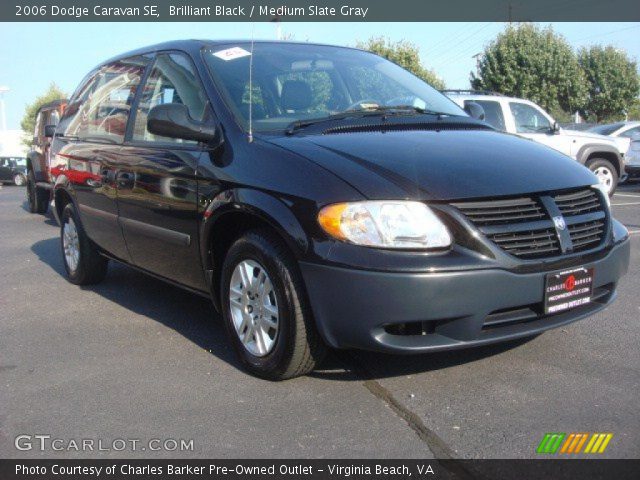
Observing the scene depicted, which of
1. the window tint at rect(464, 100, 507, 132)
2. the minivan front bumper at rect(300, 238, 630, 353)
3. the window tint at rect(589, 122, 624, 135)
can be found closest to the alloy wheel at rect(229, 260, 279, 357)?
the minivan front bumper at rect(300, 238, 630, 353)

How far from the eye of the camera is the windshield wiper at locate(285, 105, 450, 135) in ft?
12.1

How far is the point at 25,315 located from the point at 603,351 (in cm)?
390

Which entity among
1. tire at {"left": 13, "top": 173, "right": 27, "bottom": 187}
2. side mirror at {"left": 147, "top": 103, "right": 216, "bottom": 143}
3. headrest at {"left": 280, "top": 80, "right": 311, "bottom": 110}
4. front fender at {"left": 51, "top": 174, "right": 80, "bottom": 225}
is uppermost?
headrest at {"left": 280, "top": 80, "right": 311, "bottom": 110}

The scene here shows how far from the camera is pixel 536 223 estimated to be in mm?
3109

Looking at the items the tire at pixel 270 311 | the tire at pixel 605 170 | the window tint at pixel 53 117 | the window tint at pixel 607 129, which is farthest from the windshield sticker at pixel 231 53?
the window tint at pixel 607 129

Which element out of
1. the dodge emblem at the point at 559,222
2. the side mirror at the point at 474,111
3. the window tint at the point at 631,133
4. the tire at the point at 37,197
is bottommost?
the tire at the point at 37,197

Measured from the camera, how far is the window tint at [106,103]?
15.7 ft

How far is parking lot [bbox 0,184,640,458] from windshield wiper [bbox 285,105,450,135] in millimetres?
1292

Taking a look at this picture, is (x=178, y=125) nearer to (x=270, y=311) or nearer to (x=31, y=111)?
(x=270, y=311)

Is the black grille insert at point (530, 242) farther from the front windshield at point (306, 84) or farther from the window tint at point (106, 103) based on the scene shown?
the window tint at point (106, 103)

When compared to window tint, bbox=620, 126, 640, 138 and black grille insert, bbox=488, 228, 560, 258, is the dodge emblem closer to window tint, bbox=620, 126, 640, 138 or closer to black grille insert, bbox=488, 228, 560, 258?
black grille insert, bbox=488, 228, 560, 258

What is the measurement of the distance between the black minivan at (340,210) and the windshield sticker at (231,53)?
0.7 inches

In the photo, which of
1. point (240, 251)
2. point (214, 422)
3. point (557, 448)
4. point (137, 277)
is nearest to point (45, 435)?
point (214, 422)

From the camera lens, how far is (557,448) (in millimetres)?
2652
